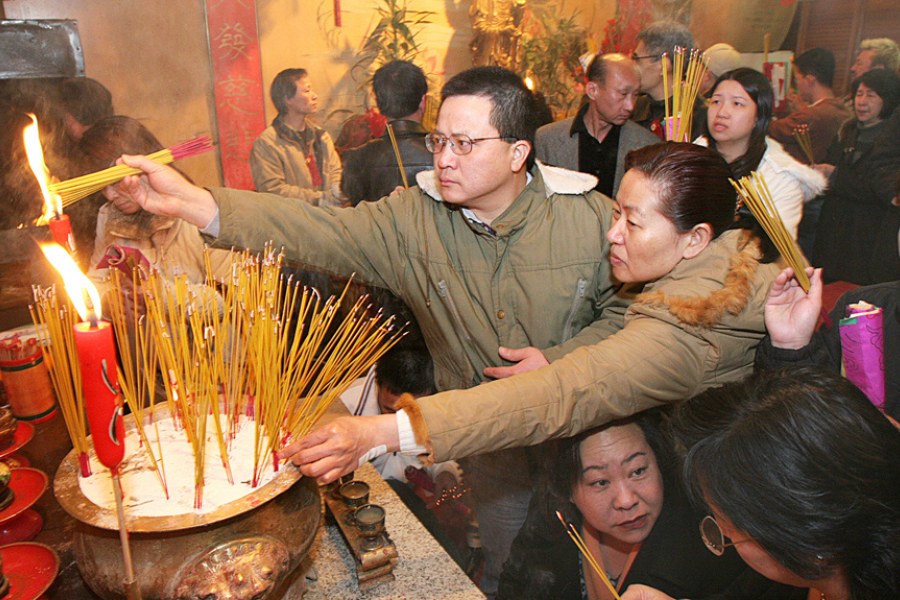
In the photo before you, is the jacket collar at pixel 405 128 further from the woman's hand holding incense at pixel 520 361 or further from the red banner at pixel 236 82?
the woman's hand holding incense at pixel 520 361

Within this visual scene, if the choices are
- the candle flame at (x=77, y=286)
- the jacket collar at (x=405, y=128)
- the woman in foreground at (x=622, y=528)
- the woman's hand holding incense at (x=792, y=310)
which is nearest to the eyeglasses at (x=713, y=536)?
the woman in foreground at (x=622, y=528)

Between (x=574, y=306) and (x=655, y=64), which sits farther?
(x=655, y=64)

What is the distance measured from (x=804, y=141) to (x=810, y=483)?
123 centimetres

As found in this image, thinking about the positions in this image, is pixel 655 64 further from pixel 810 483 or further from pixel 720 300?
pixel 810 483

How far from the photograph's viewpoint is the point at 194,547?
1.00 m

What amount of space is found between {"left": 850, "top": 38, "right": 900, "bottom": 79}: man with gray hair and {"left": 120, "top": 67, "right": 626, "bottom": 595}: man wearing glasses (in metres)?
0.73

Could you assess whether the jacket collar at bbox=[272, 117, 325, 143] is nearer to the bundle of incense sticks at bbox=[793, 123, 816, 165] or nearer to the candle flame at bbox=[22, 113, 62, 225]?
the candle flame at bbox=[22, 113, 62, 225]

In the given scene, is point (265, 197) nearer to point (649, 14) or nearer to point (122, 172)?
point (122, 172)

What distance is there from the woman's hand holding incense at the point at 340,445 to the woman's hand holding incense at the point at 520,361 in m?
0.50

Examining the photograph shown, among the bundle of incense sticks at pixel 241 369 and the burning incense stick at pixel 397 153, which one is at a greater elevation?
the burning incense stick at pixel 397 153

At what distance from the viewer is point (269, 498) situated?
104 centimetres

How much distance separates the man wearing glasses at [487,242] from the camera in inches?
63.7

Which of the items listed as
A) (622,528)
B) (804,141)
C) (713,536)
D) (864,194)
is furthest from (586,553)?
(804,141)

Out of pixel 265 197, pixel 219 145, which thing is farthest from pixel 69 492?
pixel 219 145
